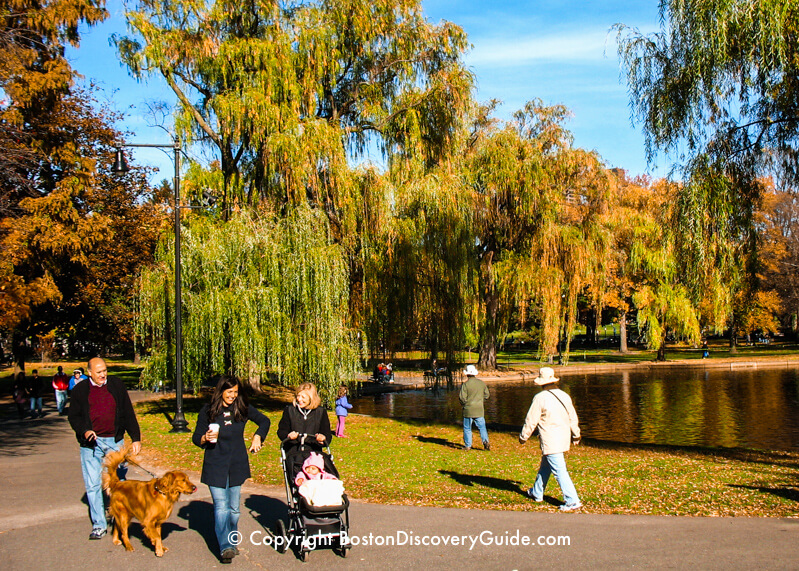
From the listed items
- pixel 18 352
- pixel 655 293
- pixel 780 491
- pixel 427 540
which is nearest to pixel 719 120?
pixel 780 491

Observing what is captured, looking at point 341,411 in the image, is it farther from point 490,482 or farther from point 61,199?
point 61,199

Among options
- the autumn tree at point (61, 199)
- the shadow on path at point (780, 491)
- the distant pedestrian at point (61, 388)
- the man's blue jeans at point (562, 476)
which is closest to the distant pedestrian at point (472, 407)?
the shadow on path at point (780, 491)

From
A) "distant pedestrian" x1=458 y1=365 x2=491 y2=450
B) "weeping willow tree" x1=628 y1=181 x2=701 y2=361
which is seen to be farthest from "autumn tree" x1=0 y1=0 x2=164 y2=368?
"weeping willow tree" x1=628 y1=181 x2=701 y2=361

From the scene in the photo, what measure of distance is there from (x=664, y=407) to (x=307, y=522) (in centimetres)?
2014

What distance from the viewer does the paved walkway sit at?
6.12 metres

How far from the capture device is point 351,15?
69.4ft

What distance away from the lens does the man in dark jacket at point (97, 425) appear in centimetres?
692

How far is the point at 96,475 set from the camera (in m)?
7.04

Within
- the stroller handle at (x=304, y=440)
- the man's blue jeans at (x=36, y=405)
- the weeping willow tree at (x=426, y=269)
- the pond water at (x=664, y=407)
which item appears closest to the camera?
the stroller handle at (x=304, y=440)

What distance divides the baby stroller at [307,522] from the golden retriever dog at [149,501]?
96 cm

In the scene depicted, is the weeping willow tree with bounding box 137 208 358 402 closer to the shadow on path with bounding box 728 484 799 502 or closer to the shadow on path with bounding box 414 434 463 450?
the shadow on path with bounding box 414 434 463 450

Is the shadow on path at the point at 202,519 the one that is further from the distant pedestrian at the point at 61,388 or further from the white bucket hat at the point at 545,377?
the distant pedestrian at the point at 61,388

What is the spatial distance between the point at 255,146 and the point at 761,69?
1271cm

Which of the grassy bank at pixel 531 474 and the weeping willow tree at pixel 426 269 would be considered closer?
the grassy bank at pixel 531 474
